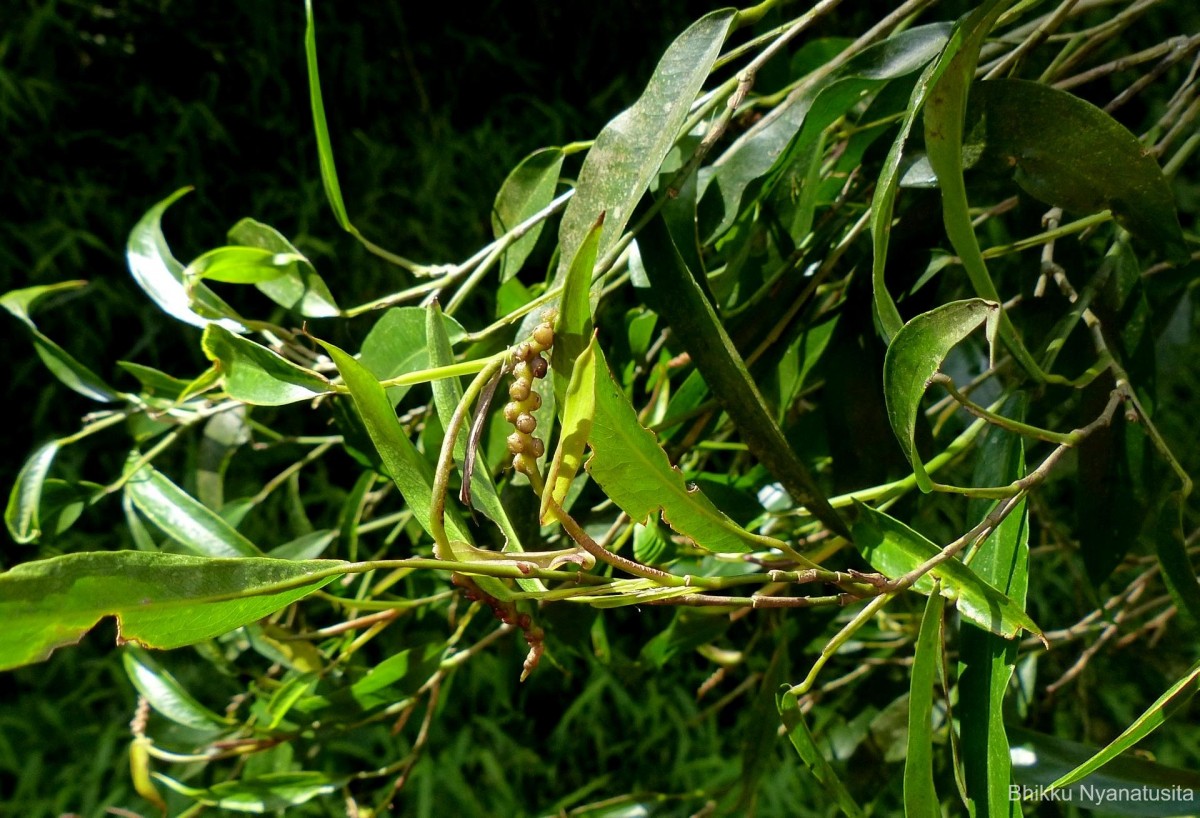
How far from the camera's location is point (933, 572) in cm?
31

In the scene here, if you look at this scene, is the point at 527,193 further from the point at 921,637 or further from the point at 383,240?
the point at 383,240

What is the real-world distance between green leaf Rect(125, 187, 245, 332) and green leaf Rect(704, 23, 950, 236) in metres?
0.21

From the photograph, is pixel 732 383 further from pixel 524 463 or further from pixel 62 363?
pixel 62 363

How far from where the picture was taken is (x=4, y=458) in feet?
4.11

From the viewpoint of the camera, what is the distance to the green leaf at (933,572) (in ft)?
0.97

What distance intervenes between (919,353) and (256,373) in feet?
0.68

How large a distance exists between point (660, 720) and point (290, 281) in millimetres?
886

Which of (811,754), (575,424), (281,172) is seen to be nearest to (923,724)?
(811,754)

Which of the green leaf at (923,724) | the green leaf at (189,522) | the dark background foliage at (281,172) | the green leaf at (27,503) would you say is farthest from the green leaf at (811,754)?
the dark background foliage at (281,172)

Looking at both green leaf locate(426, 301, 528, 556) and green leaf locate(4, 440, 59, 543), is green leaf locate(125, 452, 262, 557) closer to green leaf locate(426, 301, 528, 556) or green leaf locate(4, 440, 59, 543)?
green leaf locate(4, 440, 59, 543)

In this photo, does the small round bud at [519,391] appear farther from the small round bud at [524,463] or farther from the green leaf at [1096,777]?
the green leaf at [1096,777]

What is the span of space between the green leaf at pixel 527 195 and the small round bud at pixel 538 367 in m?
0.15

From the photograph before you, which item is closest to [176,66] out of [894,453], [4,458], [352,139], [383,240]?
[352,139]

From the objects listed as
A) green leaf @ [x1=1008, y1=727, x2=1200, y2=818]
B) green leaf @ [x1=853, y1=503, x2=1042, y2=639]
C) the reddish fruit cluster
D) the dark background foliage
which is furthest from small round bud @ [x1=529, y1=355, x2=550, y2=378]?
the dark background foliage
